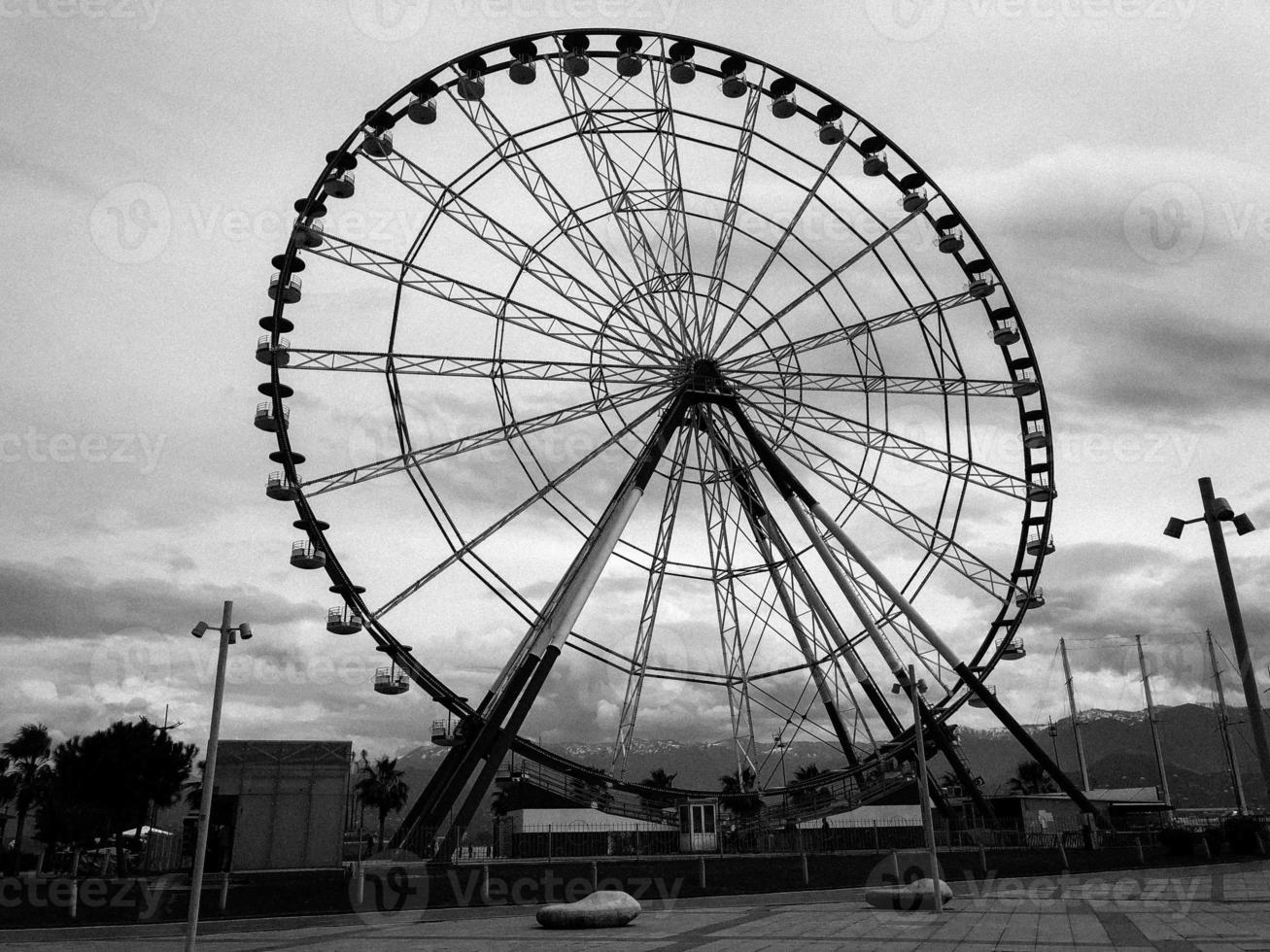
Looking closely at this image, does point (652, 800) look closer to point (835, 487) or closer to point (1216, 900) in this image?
point (835, 487)

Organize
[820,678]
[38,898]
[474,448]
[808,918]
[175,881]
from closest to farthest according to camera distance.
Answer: [808,918] < [38,898] < [175,881] < [474,448] < [820,678]

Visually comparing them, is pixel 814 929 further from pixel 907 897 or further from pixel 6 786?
pixel 6 786

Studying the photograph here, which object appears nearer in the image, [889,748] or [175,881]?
[175,881]

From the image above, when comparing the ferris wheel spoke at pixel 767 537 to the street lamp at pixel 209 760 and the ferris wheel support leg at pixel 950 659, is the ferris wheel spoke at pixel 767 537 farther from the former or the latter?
the street lamp at pixel 209 760

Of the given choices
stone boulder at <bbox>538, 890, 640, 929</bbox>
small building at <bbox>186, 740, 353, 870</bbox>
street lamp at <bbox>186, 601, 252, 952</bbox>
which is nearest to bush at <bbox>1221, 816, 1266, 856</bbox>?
stone boulder at <bbox>538, 890, 640, 929</bbox>

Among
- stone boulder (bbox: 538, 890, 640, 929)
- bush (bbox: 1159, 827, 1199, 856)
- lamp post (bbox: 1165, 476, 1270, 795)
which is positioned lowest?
stone boulder (bbox: 538, 890, 640, 929)

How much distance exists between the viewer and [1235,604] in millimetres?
13555

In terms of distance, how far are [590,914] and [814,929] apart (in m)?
3.92

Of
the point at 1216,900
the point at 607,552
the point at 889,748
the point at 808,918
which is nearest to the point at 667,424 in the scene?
the point at 607,552

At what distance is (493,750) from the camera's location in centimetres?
2920

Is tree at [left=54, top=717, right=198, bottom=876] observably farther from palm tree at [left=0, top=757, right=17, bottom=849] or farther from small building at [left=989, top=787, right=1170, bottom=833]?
small building at [left=989, top=787, right=1170, bottom=833]

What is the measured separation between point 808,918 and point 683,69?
Answer: 25.8 m

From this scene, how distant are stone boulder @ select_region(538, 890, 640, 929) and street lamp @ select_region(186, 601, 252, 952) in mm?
5832

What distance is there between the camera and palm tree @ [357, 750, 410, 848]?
92.4 metres
